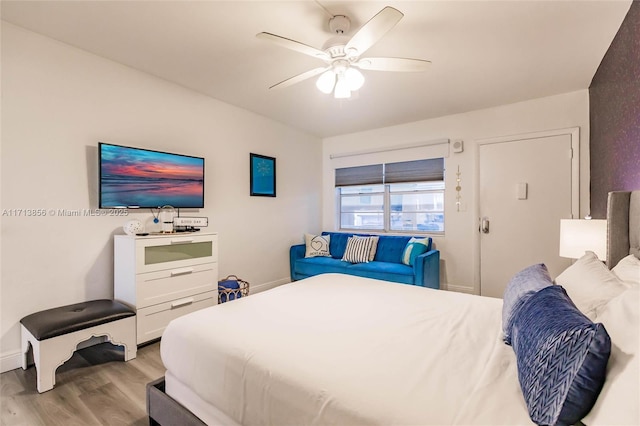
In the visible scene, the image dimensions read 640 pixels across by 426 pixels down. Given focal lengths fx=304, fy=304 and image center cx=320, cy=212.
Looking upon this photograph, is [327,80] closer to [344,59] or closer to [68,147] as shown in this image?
[344,59]

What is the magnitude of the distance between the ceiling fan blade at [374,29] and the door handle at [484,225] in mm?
2900

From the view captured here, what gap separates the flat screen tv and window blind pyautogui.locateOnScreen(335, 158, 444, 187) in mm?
2540

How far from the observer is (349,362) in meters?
1.16

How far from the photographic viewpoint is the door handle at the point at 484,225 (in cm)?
Result: 392

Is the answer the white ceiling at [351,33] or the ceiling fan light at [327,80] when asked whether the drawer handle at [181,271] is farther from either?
the ceiling fan light at [327,80]

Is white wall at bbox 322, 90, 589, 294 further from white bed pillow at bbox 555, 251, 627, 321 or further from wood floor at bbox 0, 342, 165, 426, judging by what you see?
Answer: wood floor at bbox 0, 342, 165, 426

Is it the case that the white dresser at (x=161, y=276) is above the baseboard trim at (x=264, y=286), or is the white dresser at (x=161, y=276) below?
above

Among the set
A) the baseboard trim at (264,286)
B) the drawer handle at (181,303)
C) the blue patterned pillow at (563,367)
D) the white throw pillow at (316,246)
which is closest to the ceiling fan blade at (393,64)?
the blue patterned pillow at (563,367)

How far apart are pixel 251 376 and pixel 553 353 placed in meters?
0.99

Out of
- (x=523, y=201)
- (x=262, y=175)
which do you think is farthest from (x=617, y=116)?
(x=262, y=175)

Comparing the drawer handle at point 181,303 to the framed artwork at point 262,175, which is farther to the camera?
the framed artwork at point 262,175

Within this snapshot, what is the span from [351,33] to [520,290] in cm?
204

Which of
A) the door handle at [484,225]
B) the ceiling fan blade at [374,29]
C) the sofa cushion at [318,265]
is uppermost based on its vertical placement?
the ceiling fan blade at [374,29]

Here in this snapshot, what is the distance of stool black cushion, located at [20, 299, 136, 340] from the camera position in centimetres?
200
